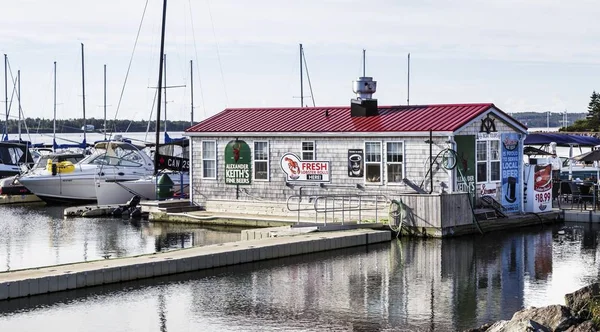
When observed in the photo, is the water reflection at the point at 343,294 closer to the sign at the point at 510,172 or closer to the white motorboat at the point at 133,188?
the sign at the point at 510,172

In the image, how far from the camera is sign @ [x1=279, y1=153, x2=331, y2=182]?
3246 cm

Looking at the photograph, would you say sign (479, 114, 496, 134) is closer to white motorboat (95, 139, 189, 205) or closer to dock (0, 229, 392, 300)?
dock (0, 229, 392, 300)

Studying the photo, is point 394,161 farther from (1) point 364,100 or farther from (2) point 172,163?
(2) point 172,163

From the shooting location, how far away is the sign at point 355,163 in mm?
31500

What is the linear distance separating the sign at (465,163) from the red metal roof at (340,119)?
0.67 m

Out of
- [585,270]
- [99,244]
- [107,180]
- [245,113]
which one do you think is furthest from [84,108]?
[585,270]

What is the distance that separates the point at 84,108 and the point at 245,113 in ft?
105

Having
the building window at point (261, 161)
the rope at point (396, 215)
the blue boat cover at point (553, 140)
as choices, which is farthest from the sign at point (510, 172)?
the blue boat cover at point (553, 140)

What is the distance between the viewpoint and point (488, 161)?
31422 mm

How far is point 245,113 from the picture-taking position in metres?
37.2

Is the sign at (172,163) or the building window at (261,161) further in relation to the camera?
the sign at (172,163)

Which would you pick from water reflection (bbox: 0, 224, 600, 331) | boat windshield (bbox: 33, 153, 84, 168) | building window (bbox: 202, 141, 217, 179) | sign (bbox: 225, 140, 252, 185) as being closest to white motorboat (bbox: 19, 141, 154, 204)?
boat windshield (bbox: 33, 153, 84, 168)

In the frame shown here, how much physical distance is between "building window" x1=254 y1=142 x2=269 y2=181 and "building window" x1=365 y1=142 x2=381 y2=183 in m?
4.13

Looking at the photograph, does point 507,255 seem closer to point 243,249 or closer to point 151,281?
point 243,249
